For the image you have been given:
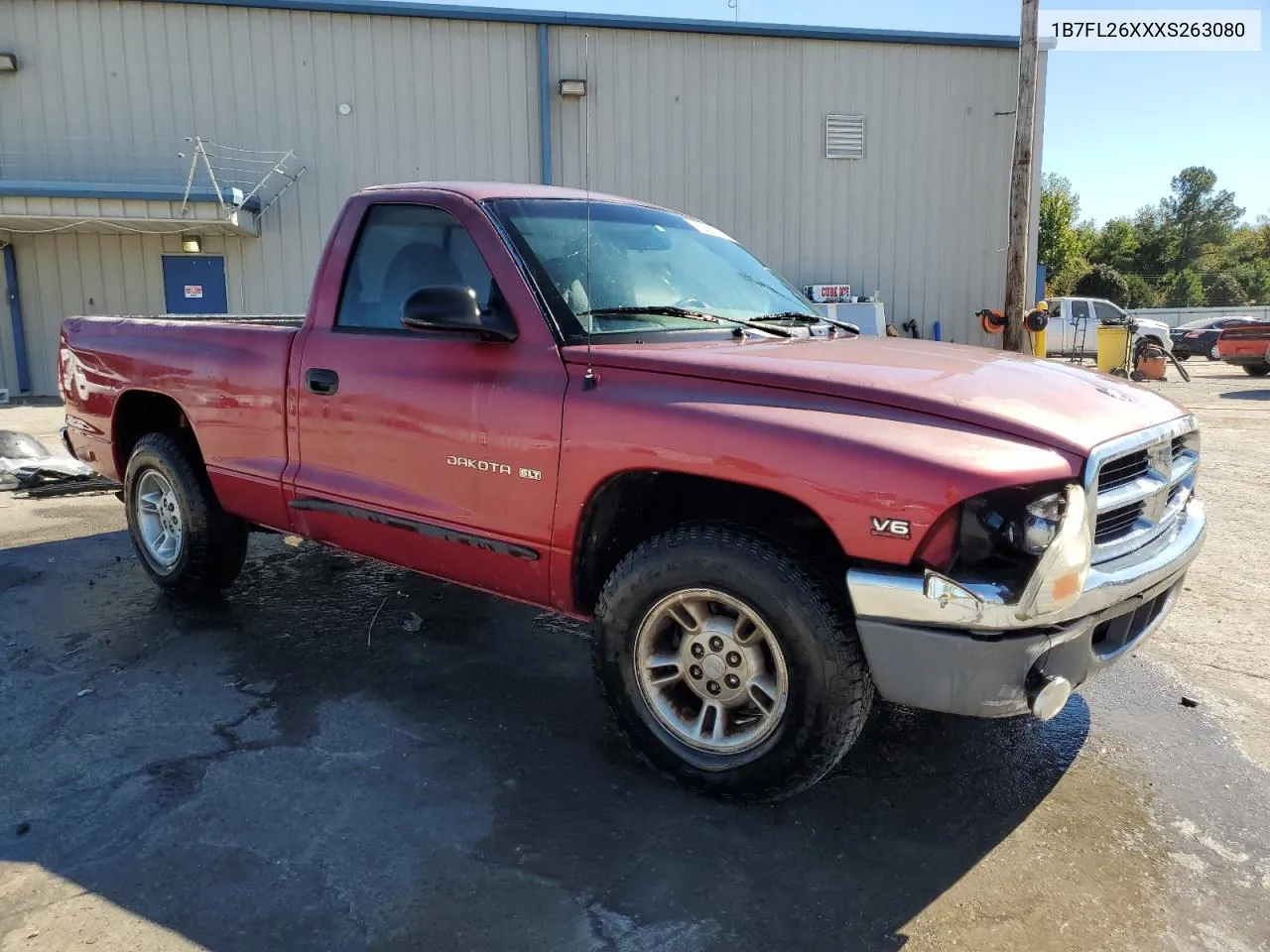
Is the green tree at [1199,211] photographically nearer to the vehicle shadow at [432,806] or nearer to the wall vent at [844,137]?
the wall vent at [844,137]

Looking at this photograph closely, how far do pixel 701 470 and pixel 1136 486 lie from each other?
132cm

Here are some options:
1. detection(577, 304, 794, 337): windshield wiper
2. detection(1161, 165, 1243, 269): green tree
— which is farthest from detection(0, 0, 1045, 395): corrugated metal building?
detection(1161, 165, 1243, 269): green tree

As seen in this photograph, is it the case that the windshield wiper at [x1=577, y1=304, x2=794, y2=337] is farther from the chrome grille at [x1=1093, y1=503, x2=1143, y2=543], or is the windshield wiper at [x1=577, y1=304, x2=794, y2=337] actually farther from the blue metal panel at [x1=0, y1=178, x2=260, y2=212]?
the blue metal panel at [x1=0, y1=178, x2=260, y2=212]

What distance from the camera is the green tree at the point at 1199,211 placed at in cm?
6606

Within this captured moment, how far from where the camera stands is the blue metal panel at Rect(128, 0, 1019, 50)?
49.4 feet

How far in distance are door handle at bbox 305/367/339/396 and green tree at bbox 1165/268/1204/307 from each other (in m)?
59.8

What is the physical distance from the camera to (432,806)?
287cm

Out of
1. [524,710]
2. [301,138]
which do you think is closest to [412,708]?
[524,710]

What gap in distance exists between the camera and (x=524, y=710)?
3.57 meters

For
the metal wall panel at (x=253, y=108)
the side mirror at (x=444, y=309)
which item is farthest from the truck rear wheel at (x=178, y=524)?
the metal wall panel at (x=253, y=108)

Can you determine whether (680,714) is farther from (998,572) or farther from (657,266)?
(657,266)

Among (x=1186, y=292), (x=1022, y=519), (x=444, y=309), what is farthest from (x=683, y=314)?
(x=1186, y=292)

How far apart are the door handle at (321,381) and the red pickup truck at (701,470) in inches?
0.5

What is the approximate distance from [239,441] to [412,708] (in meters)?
1.53
